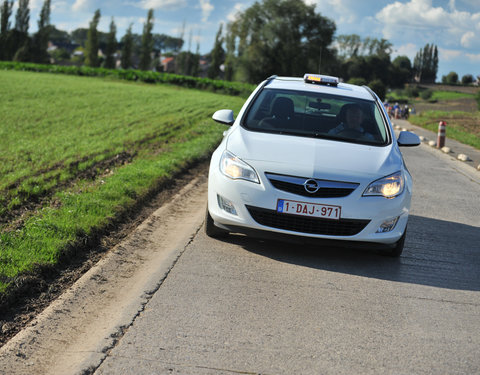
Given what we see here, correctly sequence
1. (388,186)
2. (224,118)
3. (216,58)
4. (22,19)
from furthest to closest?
(216,58) → (22,19) → (224,118) → (388,186)

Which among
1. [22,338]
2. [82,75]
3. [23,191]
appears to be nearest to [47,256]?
[22,338]

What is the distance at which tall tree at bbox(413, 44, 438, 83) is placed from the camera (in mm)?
193375

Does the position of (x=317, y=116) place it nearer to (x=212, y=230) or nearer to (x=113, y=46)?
(x=212, y=230)

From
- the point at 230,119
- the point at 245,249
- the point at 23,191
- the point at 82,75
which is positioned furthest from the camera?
the point at 82,75

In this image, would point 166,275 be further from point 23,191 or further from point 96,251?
point 23,191

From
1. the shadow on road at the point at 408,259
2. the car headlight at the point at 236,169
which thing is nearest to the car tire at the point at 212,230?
the shadow on road at the point at 408,259

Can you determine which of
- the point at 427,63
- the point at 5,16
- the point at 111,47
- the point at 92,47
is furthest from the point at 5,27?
the point at 427,63

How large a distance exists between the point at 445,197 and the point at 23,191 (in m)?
6.64

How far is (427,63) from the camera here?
19488 cm

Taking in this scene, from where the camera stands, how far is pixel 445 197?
10.2 m

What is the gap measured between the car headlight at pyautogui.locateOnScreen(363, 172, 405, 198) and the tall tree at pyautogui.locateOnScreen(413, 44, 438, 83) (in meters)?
197

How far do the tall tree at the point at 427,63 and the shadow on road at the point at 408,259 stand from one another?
645 feet

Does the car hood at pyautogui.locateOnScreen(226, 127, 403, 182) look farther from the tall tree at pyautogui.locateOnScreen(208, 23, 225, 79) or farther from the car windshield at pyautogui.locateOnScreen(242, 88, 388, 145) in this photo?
the tall tree at pyautogui.locateOnScreen(208, 23, 225, 79)

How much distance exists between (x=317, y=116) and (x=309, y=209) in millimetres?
1729
